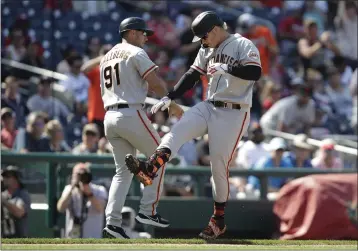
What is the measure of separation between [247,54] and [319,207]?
366 cm

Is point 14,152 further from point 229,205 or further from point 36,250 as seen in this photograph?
point 36,250

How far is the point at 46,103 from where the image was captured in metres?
13.8

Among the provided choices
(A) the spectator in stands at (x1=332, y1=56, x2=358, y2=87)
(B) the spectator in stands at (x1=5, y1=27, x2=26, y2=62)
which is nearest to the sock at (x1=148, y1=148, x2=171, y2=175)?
(B) the spectator in stands at (x1=5, y1=27, x2=26, y2=62)

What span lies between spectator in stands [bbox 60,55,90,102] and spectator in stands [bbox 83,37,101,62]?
0.59 m

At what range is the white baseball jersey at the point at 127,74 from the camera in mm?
8012

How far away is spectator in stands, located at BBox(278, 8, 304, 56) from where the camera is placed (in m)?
17.1

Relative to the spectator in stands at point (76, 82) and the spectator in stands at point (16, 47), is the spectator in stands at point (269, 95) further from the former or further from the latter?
the spectator in stands at point (16, 47)

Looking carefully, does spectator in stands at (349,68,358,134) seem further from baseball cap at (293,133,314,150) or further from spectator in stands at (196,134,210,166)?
spectator in stands at (196,134,210,166)

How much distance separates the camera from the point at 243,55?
7863 millimetres

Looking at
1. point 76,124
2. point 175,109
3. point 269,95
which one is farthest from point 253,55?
point 269,95

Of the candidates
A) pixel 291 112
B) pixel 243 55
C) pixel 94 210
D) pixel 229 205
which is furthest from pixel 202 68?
pixel 291 112

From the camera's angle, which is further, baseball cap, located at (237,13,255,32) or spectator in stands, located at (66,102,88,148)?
baseball cap, located at (237,13,255,32)

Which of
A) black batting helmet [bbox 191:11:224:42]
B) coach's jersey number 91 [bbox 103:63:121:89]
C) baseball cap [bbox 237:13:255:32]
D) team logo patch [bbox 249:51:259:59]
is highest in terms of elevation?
baseball cap [bbox 237:13:255:32]

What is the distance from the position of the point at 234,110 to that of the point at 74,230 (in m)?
3.23
